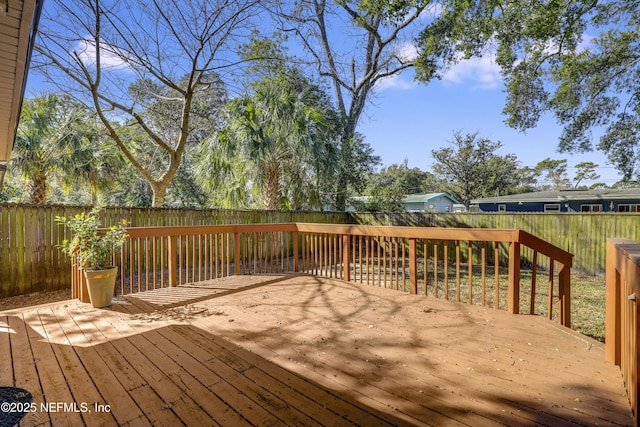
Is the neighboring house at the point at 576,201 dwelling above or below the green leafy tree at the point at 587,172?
below

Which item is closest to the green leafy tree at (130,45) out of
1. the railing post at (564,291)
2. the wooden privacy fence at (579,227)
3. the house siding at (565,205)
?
the railing post at (564,291)

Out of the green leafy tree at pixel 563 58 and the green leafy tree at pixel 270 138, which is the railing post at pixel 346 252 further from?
the green leafy tree at pixel 563 58

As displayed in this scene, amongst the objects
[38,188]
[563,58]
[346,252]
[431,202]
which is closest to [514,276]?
[346,252]

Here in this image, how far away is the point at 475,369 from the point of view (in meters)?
2.15

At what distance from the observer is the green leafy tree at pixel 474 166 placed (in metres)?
19.3

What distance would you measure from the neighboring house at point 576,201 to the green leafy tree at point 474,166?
2.59 m

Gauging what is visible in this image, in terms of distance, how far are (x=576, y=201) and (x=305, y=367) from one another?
59.3 ft

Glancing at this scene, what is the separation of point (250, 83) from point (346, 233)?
5942 mm

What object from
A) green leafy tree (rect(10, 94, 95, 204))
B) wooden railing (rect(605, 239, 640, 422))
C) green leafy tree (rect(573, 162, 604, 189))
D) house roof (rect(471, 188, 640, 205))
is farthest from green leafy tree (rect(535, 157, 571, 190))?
green leafy tree (rect(10, 94, 95, 204))

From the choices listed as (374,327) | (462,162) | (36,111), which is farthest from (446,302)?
(462,162)

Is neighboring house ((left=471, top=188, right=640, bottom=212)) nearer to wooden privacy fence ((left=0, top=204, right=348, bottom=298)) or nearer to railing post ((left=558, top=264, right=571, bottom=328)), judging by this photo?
railing post ((left=558, top=264, right=571, bottom=328))

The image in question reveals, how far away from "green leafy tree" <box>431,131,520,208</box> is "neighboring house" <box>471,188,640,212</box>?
259 cm

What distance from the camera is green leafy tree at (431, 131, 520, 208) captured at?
760 inches

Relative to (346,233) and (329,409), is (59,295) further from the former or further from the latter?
(329,409)
